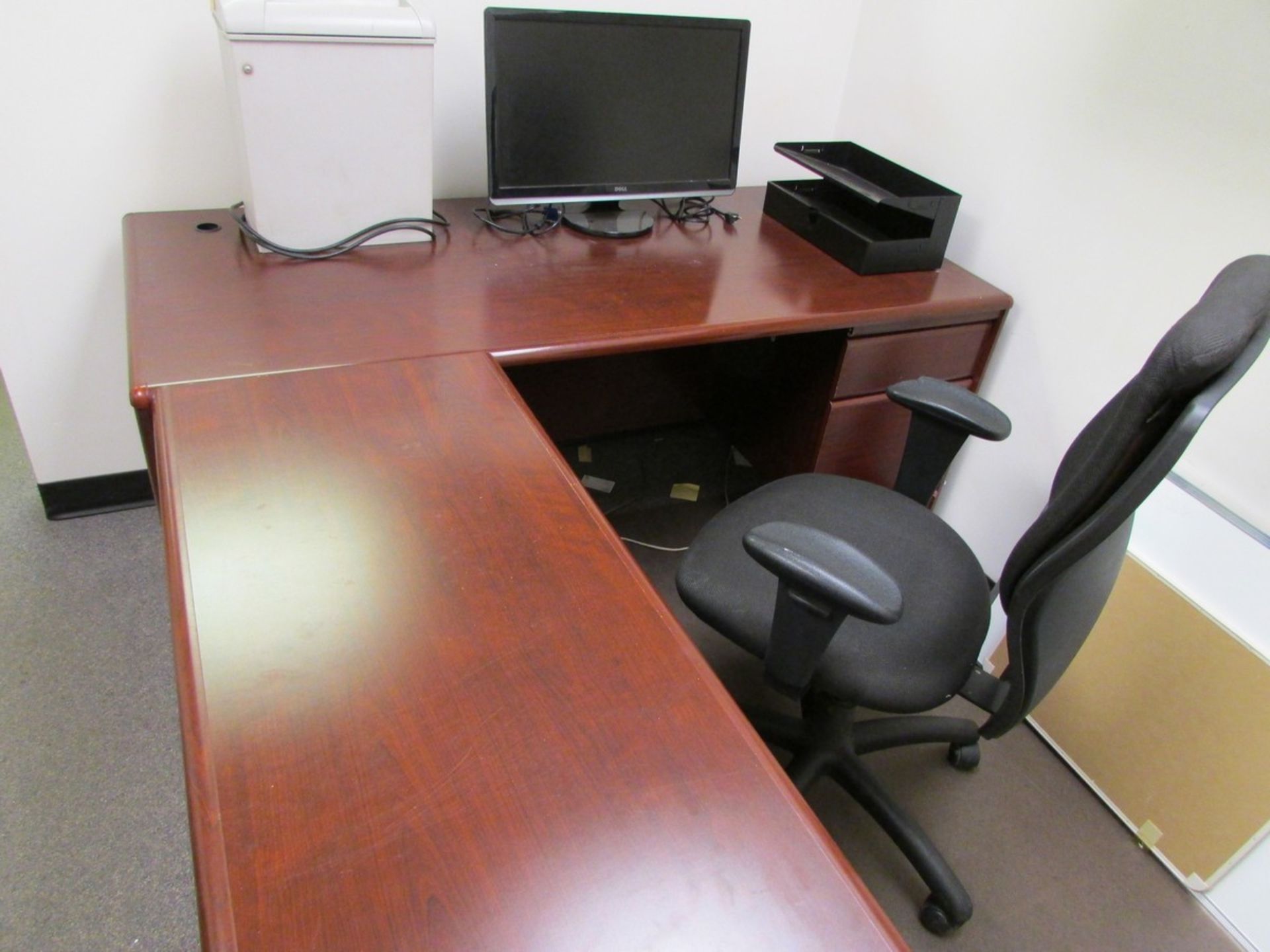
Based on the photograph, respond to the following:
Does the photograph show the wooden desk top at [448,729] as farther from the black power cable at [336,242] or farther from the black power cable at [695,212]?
the black power cable at [695,212]

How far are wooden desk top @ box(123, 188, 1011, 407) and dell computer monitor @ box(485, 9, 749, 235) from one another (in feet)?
0.36

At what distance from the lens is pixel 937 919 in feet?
4.42

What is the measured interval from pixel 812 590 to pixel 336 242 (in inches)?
42.6

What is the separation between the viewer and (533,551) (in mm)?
891

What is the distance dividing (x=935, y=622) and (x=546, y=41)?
49.7 inches

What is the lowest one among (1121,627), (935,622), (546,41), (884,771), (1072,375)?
(884,771)

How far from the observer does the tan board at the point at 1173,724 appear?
1326mm

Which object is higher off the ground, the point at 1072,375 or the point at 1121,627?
the point at 1072,375

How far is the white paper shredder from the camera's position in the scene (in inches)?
49.8

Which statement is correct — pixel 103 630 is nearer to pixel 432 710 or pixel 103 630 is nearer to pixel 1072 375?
pixel 432 710

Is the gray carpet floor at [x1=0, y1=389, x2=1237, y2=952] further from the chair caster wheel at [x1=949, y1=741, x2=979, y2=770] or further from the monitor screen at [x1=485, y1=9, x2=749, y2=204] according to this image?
the monitor screen at [x1=485, y1=9, x2=749, y2=204]

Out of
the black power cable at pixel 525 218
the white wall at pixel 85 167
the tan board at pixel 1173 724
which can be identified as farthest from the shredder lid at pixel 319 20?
the tan board at pixel 1173 724

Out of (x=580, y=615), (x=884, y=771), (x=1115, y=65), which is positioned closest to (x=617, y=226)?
(x=1115, y=65)

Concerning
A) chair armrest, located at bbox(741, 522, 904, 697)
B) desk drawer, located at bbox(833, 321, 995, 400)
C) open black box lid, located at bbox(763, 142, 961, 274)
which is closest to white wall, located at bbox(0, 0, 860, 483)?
open black box lid, located at bbox(763, 142, 961, 274)
